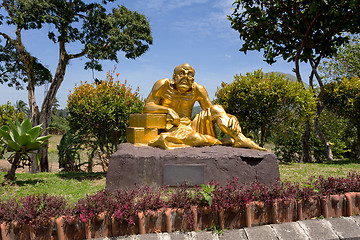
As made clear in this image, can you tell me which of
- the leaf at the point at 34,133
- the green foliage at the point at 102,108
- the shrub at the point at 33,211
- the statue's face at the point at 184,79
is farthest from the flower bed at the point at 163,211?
the green foliage at the point at 102,108

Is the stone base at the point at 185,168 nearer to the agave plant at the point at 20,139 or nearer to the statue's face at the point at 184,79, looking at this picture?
the statue's face at the point at 184,79

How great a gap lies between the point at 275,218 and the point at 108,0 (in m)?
10.1

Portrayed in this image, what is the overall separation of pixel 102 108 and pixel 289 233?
5.23m

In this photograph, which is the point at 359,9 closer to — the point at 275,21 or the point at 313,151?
the point at 275,21

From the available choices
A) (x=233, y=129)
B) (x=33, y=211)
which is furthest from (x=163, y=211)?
(x=233, y=129)

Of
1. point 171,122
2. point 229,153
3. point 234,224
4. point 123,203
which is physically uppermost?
point 171,122

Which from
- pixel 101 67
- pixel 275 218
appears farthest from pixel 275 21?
pixel 275 218

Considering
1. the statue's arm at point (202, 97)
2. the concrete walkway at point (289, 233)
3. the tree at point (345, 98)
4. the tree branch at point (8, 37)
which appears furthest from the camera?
the tree branch at point (8, 37)

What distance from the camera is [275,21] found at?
10.8 meters

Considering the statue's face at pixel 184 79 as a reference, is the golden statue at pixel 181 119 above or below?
below

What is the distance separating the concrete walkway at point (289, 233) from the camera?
3.09 meters

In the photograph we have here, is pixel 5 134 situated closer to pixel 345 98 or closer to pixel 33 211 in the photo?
Result: pixel 33 211

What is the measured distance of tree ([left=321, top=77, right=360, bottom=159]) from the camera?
9.38m

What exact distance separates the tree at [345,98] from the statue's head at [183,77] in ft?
22.6
